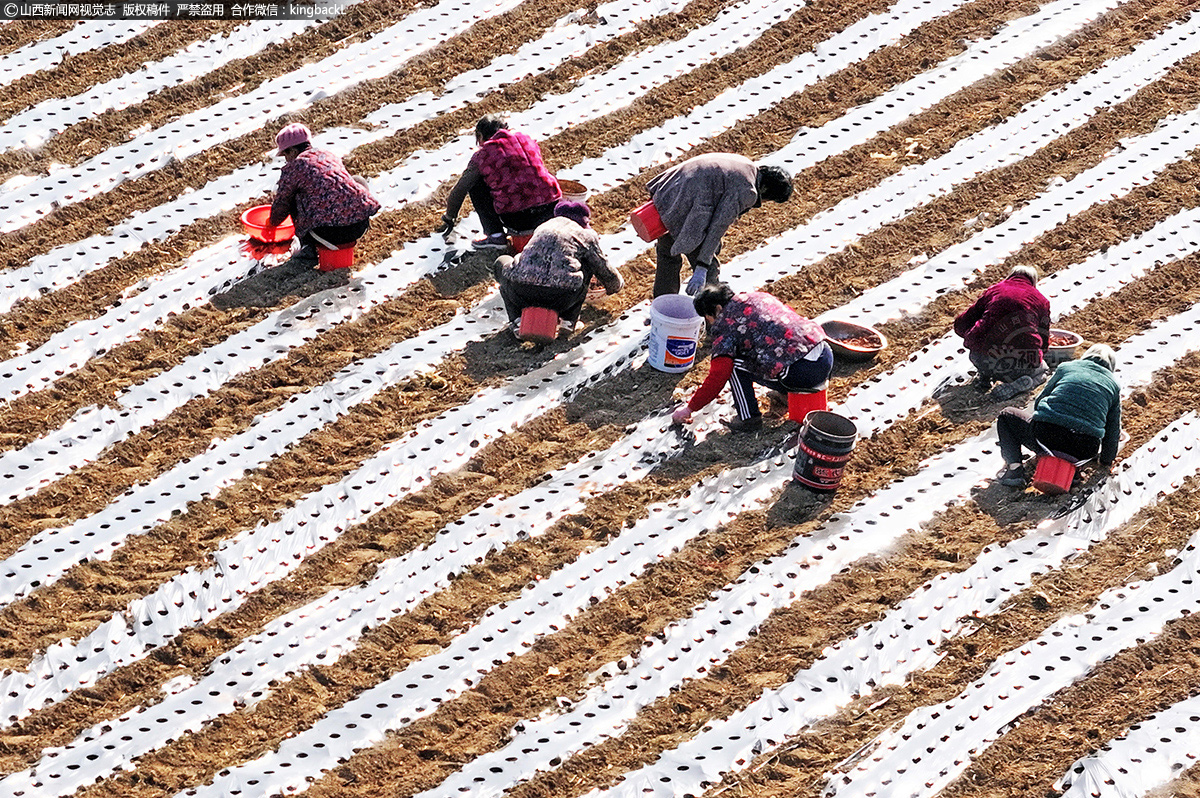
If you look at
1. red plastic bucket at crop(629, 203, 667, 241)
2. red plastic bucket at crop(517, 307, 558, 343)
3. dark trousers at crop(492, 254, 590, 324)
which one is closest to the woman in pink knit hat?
dark trousers at crop(492, 254, 590, 324)

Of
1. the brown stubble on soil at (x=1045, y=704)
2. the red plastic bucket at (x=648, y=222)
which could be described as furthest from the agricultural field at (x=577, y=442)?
the red plastic bucket at (x=648, y=222)

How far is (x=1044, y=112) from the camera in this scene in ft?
37.7

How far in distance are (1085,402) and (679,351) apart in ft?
7.65

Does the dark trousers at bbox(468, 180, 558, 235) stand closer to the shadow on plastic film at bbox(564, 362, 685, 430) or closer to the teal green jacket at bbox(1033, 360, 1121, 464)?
the shadow on plastic film at bbox(564, 362, 685, 430)

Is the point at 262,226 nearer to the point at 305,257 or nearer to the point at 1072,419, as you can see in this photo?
the point at 305,257

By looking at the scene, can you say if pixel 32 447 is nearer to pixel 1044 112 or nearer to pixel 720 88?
pixel 720 88

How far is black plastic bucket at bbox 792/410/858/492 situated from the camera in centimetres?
779

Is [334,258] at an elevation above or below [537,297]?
above

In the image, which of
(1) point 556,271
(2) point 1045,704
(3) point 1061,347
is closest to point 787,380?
(1) point 556,271

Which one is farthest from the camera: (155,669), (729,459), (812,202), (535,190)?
(812,202)

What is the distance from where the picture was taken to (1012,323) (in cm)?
845

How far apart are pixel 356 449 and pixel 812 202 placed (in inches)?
156

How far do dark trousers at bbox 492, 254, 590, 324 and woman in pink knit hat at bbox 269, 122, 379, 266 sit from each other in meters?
1.03

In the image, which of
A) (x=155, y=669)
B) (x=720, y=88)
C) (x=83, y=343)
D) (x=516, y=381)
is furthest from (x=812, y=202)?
(x=155, y=669)
